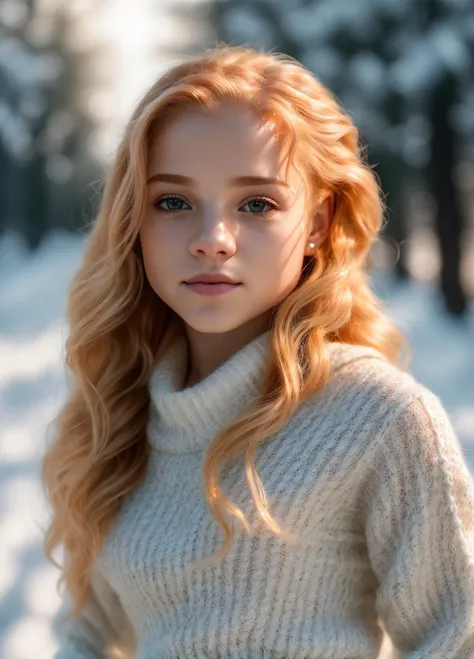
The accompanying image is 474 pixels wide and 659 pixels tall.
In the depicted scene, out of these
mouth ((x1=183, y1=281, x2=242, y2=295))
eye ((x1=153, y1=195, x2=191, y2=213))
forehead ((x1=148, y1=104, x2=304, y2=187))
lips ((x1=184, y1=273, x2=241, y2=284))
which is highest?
forehead ((x1=148, y1=104, x2=304, y2=187))

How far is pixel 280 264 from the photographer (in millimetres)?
1418

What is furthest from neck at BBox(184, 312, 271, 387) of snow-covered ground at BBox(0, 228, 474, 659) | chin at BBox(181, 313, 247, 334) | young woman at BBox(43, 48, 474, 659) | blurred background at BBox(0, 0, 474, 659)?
blurred background at BBox(0, 0, 474, 659)

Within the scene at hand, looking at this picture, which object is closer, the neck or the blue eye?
the blue eye

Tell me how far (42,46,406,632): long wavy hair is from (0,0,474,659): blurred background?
81.6 inches

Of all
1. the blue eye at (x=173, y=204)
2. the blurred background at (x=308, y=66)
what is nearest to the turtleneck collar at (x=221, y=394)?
the blue eye at (x=173, y=204)

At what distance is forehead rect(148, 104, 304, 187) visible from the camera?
1360 mm

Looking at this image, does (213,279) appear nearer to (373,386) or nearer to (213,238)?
(213,238)

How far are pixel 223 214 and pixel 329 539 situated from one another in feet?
1.75

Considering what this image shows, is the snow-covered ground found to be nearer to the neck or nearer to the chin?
the neck

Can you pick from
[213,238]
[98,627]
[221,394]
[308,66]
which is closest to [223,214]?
[213,238]

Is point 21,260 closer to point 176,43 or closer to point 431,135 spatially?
point 176,43

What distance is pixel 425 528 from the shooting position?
1.28 m

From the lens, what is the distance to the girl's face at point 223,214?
4.48ft

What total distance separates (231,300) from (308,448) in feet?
0.86
